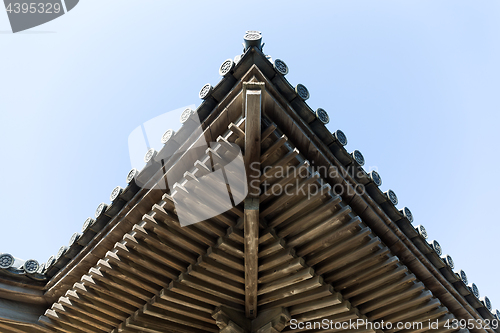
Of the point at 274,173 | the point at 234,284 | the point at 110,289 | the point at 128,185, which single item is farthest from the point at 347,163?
the point at 110,289

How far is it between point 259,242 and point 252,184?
1.03 metres

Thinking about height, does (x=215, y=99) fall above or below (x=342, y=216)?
above

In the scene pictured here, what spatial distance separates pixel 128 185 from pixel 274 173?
7.69 ft

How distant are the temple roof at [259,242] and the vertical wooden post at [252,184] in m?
0.10

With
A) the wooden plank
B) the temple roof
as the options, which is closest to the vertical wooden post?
the wooden plank

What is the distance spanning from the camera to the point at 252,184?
4723 mm

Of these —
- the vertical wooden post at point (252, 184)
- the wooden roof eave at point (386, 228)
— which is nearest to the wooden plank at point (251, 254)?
the vertical wooden post at point (252, 184)

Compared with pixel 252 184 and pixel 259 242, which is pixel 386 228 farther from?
pixel 252 184

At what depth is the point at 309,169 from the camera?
187 inches

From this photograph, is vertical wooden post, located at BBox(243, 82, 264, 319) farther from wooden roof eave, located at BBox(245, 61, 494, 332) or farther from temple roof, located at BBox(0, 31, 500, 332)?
wooden roof eave, located at BBox(245, 61, 494, 332)

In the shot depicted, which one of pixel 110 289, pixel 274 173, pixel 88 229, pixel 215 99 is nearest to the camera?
pixel 274 173

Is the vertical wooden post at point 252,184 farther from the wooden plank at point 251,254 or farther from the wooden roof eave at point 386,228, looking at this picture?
the wooden roof eave at point 386,228

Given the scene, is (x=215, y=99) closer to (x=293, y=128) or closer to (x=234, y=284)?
(x=293, y=128)

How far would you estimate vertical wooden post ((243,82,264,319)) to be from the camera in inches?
164
